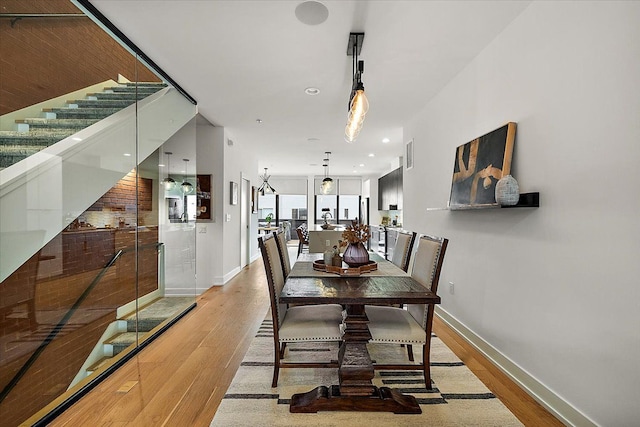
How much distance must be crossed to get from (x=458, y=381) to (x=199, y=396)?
6.08ft

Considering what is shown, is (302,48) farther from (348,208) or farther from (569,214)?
(348,208)

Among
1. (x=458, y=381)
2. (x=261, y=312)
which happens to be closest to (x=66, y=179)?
(x=261, y=312)

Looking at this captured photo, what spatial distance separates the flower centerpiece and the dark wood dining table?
A: 35cm

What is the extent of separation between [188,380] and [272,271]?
1.08 m

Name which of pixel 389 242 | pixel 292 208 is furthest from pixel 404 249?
pixel 292 208

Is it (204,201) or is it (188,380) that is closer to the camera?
(188,380)

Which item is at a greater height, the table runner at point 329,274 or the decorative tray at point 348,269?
the decorative tray at point 348,269

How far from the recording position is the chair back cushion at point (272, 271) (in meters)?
2.23

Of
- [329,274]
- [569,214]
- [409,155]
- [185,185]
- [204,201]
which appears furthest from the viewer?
[204,201]

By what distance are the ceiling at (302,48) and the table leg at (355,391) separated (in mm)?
2155

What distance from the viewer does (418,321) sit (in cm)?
240

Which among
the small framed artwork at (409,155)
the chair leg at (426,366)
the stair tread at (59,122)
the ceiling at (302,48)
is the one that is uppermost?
the ceiling at (302,48)

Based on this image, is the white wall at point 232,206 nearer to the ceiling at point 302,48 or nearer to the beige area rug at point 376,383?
the ceiling at point 302,48

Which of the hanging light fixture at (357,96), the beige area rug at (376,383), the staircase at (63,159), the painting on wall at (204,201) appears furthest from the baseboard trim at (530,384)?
the painting on wall at (204,201)
